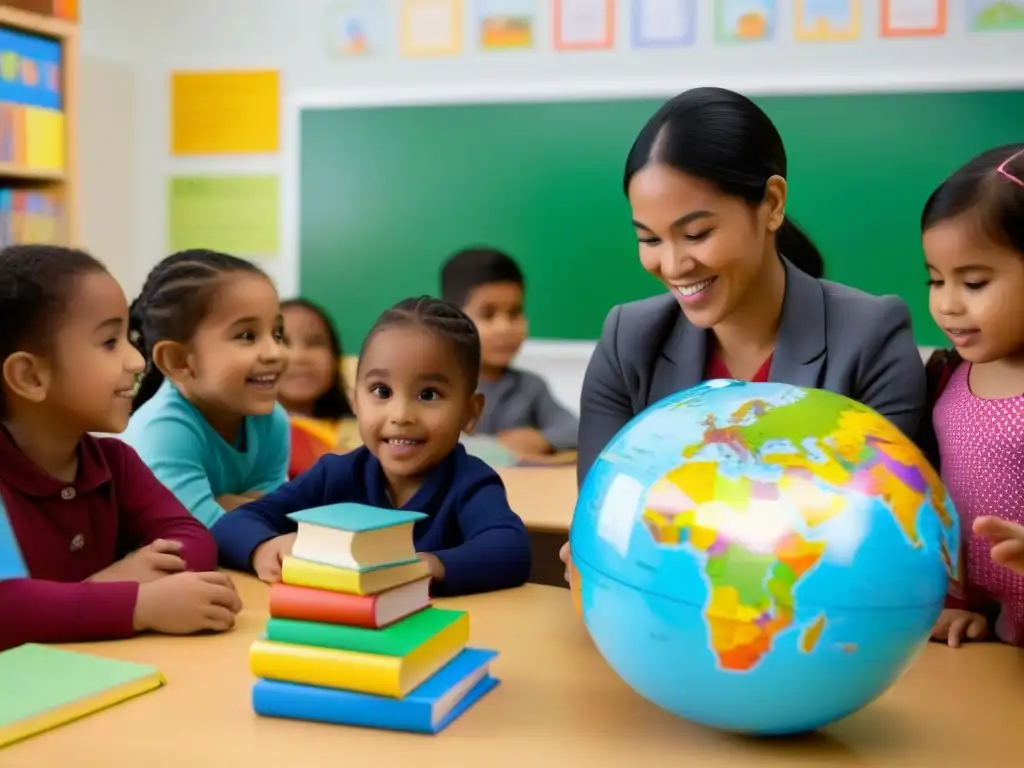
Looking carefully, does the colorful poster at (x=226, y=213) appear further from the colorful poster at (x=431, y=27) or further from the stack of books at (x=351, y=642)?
the stack of books at (x=351, y=642)

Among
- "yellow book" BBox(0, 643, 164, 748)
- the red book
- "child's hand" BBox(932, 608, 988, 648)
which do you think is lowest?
"child's hand" BBox(932, 608, 988, 648)

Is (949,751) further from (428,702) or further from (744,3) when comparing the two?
(744,3)

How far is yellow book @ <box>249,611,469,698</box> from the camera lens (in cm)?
93

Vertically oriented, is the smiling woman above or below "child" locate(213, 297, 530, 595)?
above

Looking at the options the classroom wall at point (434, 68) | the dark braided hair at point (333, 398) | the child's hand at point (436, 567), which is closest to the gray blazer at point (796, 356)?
the child's hand at point (436, 567)

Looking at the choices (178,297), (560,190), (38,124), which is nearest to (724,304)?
(178,297)

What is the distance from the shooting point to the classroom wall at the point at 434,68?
374cm

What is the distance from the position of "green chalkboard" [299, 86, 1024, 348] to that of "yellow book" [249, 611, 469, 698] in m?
3.17

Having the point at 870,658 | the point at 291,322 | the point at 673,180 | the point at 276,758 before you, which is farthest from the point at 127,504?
the point at 291,322

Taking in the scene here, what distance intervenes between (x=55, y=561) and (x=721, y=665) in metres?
0.88

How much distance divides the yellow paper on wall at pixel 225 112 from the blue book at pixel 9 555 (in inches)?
132

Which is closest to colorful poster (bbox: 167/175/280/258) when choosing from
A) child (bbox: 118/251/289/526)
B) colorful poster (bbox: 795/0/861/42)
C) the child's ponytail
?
colorful poster (bbox: 795/0/861/42)

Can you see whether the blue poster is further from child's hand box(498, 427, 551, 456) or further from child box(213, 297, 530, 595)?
child box(213, 297, 530, 595)

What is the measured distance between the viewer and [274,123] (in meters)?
4.41
